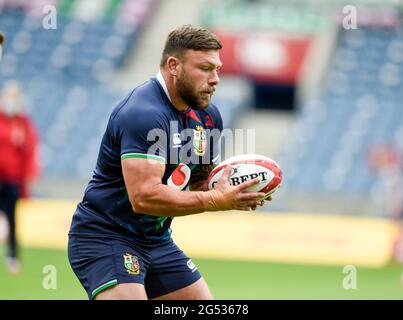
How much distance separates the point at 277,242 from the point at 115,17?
12.2 m

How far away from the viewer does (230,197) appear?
5578 millimetres

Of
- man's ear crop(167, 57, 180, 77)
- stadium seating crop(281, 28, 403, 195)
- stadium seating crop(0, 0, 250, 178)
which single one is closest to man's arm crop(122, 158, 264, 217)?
man's ear crop(167, 57, 180, 77)

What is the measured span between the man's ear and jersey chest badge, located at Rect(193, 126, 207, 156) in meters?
0.40

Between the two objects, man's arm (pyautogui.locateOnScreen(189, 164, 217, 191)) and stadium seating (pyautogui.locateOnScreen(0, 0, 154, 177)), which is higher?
stadium seating (pyautogui.locateOnScreen(0, 0, 154, 177))

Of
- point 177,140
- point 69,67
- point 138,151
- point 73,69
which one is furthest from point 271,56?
point 138,151

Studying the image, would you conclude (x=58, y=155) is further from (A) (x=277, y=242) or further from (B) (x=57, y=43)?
(A) (x=277, y=242)

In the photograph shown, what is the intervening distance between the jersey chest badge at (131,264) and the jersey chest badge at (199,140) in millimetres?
773

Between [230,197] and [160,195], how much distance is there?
404 millimetres

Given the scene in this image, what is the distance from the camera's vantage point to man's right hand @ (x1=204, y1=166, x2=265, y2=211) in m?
5.56

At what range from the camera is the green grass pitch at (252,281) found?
34.4ft

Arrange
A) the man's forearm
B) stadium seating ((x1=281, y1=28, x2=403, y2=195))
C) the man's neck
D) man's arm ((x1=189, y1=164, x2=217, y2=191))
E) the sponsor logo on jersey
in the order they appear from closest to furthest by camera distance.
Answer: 1. the man's forearm
2. the sponsor logo on jersey
3. the man's neck
4. man's arm ((x1=189, y1=164, x2=217, y2=191))
5. stadium seating ((x1=281, y1=28, x2=403, y2=195))

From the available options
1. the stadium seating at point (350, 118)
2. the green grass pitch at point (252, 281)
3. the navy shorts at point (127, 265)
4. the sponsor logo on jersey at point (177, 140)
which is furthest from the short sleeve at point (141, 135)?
the stadium seating at point (350, 118)

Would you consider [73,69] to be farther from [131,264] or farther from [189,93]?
[131,264]

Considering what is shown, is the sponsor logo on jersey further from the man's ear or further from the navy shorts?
the navy shorts
